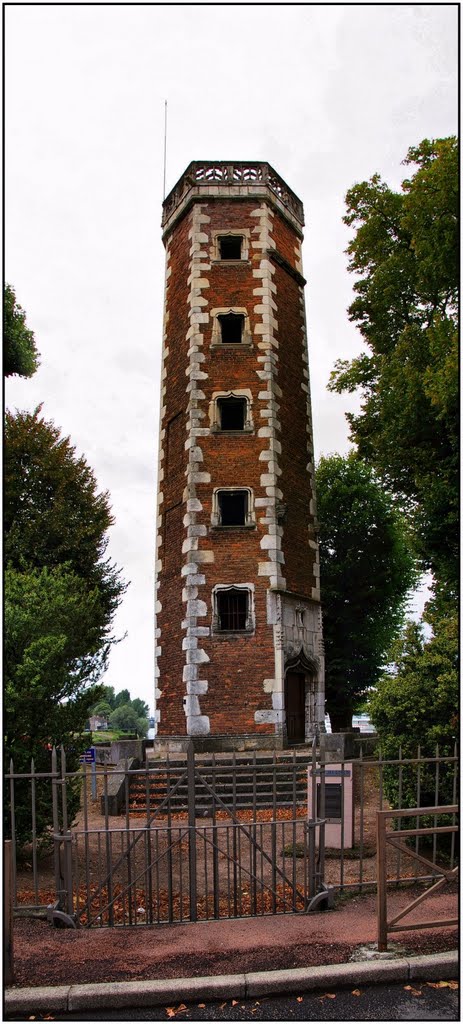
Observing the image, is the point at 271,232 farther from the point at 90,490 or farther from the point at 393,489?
the point at 90,490

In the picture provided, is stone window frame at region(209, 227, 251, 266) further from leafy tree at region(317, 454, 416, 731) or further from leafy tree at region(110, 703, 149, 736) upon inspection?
leafy tree at region(110, 703, 149, 736)

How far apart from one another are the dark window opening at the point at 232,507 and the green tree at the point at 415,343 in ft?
14.1

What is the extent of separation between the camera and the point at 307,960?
6203mm

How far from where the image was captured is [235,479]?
→ 65.6 ft

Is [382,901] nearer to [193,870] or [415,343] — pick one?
[193,870]

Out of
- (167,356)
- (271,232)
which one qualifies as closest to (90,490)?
(167,356)

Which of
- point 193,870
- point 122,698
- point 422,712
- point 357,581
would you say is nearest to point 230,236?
point 357,581

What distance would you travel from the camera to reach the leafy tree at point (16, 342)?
22703mm

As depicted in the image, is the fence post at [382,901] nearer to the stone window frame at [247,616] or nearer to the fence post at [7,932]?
the fence post at [7,932]

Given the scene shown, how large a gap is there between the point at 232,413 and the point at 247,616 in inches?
249

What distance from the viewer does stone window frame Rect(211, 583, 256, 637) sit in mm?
18953

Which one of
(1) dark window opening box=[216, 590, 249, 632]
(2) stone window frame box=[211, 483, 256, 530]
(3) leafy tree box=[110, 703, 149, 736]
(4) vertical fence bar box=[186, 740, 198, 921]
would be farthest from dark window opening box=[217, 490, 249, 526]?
(3) leafy tree box=[110, 703, 149, 736]

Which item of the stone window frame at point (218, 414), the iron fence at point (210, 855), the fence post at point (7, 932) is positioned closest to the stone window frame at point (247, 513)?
the stone window frame at point (218, 414)

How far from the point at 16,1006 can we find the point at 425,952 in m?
3.49
